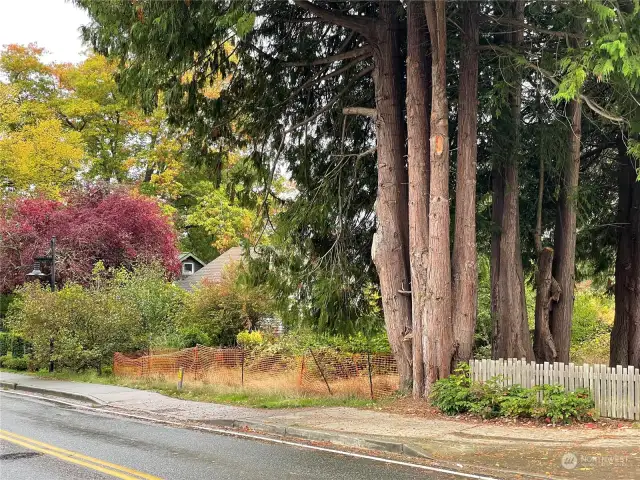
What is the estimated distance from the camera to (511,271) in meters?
15.9

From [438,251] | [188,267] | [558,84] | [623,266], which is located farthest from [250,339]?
[188,267]

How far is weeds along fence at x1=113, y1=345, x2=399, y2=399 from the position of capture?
56.3 ft

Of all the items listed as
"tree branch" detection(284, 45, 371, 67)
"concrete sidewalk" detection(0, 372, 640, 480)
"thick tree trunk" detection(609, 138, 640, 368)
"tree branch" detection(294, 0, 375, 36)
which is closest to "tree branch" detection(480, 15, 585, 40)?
"tree branch" detection(294, 0, 375, 36)

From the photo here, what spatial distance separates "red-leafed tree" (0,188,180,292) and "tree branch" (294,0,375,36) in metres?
18.5

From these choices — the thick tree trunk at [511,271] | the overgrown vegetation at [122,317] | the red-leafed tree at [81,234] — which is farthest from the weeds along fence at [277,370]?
the red-leafed tree at [81,234]

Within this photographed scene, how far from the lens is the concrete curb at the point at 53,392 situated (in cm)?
1788

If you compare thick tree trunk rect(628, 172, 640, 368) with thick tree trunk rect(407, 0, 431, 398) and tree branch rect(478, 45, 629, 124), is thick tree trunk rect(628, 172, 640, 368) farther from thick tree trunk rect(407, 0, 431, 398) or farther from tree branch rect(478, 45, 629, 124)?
thick tree trunk rect(407, 0, 431, 398)

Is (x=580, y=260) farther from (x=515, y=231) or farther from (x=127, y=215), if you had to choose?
(x=127, y=215)

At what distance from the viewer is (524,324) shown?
52.0 ft

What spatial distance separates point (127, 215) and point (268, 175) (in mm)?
18273

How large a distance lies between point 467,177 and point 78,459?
9376 millimetres

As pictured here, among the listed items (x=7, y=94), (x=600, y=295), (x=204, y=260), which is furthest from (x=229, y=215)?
(x=600, y=295)

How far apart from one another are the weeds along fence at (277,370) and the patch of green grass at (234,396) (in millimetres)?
474

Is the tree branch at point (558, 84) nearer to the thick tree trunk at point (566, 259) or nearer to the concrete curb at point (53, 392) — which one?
the thick tree trunk at point (566, 259)
